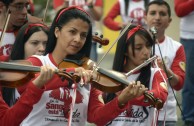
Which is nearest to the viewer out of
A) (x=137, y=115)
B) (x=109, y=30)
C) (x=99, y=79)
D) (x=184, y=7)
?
(x=99, y=79)

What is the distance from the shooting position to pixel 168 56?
6.86 metres

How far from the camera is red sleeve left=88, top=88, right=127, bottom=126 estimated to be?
189 inches

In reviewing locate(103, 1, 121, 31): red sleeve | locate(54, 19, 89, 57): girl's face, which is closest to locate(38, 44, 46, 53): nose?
locate(54, 19, 89, 57): girl's face

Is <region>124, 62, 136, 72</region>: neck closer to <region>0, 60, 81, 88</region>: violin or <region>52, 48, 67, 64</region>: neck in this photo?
<region>52, 48, 67, 64</region>: neck

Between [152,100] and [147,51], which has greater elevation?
[147,51]

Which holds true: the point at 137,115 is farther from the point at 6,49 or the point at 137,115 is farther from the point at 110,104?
the point at 6,49

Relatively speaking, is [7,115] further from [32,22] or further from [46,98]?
[32,22]

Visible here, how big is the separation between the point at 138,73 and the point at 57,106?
3.29ft

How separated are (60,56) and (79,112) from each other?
388 mm

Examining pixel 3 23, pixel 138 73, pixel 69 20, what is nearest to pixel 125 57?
pixel 138 73

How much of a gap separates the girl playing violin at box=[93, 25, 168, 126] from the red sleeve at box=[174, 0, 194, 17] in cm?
221

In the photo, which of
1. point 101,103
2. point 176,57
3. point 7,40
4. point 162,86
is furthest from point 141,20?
point 101,103

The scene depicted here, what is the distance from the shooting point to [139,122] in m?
5.48

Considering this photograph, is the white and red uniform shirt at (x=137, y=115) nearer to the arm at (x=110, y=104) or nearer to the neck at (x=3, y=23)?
the arm at (x=110, y=104)
